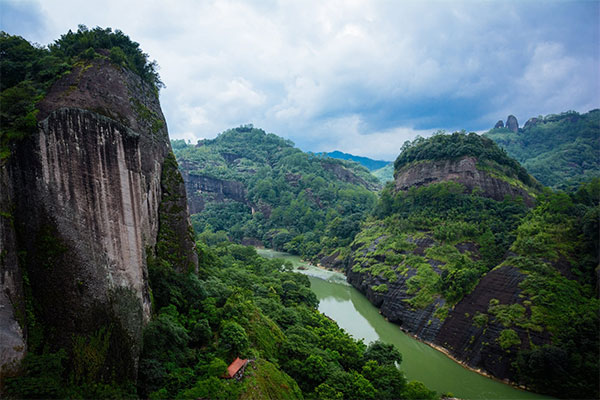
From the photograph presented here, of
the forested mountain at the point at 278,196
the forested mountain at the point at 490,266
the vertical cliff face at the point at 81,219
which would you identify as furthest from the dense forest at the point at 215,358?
the forested mountain at the point at 278,196

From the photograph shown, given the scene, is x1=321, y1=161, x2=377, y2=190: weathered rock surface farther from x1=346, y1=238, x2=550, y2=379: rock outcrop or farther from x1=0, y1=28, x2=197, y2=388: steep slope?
x1=0, y1=28, x2=197, y2=388: steep slope

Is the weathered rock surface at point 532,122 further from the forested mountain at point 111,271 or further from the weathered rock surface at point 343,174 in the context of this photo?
the forested mountain at point 111,271

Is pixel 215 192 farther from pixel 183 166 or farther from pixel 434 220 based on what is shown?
pixel 434 220

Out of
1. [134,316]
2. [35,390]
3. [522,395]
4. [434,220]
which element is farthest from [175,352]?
[434,220]

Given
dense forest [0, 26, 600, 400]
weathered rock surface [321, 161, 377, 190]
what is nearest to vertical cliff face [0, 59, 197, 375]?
dense forest [0, 26, 600, 400]

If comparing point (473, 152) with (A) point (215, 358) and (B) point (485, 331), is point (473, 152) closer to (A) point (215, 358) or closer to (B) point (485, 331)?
(B) point (485, 331)

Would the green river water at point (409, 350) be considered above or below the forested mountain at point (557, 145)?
below
